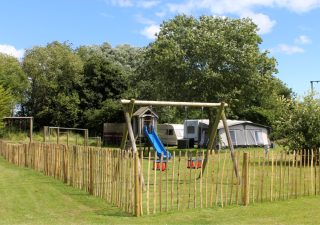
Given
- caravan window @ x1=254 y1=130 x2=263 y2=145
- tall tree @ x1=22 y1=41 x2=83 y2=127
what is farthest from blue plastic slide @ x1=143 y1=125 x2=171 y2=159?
tall tree @ x1=22 y1=41 x2=83 y2=127

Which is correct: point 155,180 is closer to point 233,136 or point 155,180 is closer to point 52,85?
point 233,136

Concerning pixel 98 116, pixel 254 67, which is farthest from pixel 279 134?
pixel 98 116

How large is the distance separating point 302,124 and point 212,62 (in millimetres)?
8249

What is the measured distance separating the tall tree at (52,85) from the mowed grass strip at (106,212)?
87.5 feet

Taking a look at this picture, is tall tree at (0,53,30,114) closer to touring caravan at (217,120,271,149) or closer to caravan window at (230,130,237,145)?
touring caravan at (217,120,271,149)

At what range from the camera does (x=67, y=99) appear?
33.4m

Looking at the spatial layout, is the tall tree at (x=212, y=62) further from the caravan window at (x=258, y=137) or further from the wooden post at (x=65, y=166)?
the wooden post at (x=65, y=166)

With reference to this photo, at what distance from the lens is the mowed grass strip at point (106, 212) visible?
212 inches

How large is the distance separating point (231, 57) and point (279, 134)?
7.18 metres

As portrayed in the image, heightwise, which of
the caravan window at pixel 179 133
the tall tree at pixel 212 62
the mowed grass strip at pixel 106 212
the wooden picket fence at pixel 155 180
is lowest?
the mowed grass strip at pixel 106 212

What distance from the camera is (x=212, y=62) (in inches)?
814

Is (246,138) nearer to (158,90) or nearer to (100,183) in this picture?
(158,90)

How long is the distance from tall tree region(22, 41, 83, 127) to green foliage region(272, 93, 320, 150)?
2395 cm

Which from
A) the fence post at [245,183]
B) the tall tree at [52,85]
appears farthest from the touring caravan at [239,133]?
the fence post at [245,183]
